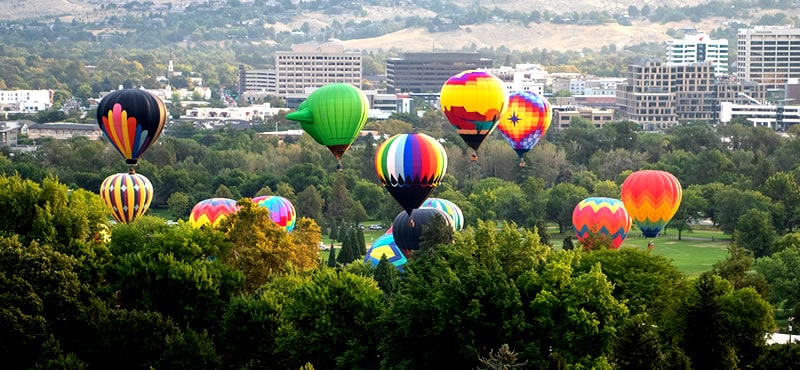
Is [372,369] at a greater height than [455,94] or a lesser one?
lesser

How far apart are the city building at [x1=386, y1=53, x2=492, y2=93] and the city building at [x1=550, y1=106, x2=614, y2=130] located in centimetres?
3727

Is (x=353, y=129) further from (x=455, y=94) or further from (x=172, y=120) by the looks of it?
(x=172, y=120)

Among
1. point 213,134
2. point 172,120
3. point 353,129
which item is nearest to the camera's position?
point 353,129

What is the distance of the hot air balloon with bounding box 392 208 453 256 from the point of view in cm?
6225

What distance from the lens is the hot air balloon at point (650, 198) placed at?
73875 mm

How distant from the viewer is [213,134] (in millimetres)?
134500

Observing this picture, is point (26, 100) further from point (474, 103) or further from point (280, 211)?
point (474, 103)

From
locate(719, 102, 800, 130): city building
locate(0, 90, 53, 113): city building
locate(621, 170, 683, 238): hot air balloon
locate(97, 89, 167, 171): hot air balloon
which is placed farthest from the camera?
locate(0, 90, 53, 113): city building

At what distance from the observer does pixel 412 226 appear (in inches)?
2464

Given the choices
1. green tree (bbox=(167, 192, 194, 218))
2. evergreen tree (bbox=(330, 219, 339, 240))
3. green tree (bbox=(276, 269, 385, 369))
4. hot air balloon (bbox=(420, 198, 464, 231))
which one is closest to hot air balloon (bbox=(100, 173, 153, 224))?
evergreen tree (bbox=(330, 219, 339, 240))

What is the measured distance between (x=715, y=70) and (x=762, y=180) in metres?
84.5

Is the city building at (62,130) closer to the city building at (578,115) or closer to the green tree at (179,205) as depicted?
the city building at (578,115)

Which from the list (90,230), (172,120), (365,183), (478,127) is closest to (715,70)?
(172,120)

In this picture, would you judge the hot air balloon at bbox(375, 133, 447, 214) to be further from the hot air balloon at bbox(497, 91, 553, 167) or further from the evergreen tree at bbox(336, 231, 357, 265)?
the hot air balloon at bbox(497, 91, 553, 167)
